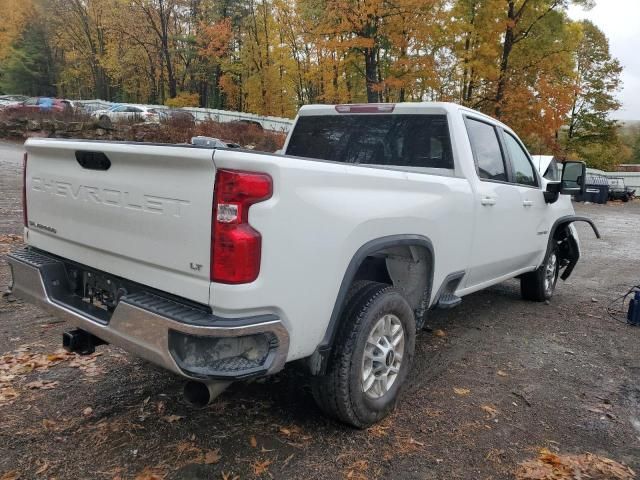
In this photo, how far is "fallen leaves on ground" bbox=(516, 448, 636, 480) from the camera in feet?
8.96

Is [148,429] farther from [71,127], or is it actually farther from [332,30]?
[71,127]

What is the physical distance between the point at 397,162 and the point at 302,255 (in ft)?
6.66

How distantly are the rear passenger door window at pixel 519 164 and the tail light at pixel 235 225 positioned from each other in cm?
343

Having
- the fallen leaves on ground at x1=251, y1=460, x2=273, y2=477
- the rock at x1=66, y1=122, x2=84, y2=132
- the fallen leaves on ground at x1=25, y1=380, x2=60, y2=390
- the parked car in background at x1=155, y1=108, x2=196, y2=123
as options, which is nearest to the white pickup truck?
the fallen leaves on ground at x1=251, y1=460, x2=273, y2=477

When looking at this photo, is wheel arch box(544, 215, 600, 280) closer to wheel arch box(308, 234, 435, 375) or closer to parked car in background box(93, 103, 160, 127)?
wheel arch box(308, 234, 435, 375)

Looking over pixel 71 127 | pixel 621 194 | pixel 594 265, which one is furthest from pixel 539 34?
pixel 71 127

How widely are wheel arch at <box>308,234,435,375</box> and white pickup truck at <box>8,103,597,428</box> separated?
0.01 m

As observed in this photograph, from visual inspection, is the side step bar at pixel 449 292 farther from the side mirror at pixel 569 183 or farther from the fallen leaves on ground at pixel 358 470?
the side mirror at pixel 569 183

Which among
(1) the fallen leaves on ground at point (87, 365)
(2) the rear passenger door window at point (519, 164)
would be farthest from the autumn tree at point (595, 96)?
(1) the fallen leaves on ground at point (87, 365)

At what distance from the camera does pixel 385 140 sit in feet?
13.9

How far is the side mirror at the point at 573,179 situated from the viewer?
546 centimetres

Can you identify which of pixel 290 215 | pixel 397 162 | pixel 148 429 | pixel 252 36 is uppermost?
pixel 252 36

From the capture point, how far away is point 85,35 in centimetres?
4934

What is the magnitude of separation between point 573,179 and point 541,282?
123cm
